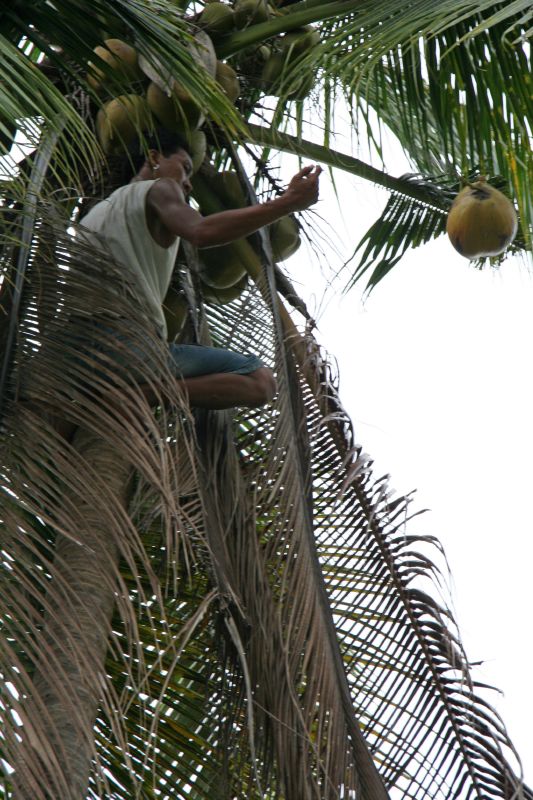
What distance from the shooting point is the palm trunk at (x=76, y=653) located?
84.0 inches

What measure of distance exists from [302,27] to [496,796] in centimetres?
251

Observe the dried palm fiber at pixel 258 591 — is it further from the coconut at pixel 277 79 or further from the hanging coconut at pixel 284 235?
the coconut at pixel 277 79

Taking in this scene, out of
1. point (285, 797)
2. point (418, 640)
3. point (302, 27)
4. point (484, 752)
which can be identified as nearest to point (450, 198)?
point (302, 27)

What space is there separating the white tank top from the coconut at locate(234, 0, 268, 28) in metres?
0.84

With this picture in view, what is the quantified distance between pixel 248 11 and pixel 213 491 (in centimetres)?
164

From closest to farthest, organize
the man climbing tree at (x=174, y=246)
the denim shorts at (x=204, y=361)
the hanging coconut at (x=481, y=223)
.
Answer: the man climbing tree at (x=174, y=246)
the denim shorts at (x=204, y=361)
the hanging coconut at (x=481, y=223)

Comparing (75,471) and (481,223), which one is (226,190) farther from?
Answer: (75,471)

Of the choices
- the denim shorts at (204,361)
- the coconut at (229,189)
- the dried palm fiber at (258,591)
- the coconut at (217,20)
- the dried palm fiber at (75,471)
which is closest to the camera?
the dried palm fiber at (75,471)

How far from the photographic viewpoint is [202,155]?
389 centimetres

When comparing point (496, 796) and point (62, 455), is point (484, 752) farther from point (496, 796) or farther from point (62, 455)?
point (62, 455)

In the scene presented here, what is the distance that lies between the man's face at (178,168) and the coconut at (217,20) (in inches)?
20.3

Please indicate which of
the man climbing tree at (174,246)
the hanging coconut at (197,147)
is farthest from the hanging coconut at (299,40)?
the man climbing tree at (174,246)

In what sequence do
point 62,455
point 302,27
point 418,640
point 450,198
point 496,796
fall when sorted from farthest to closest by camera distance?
point 450,198 < point 302,27 < point 418,640 < point 496,796 < point 62,455

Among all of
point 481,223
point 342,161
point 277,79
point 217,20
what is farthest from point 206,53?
point 342,161
